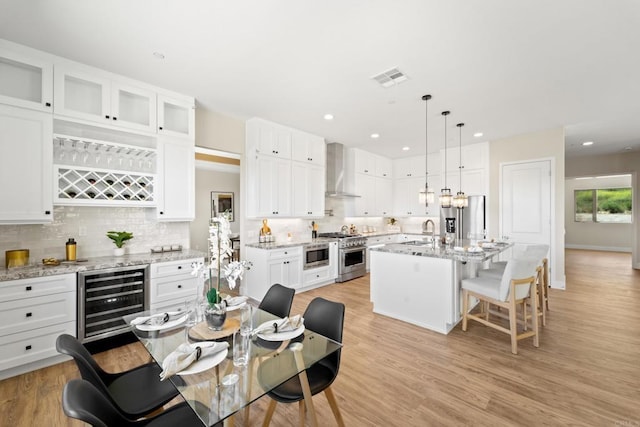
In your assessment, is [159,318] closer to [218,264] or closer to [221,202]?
[218,264]

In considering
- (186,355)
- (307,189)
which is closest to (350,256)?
(307,189)

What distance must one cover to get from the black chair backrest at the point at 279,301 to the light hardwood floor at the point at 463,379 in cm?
67

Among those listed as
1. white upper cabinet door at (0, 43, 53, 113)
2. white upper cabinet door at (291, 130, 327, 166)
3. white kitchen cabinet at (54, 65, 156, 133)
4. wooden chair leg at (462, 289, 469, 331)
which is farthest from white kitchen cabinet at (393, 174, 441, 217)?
white upper cabinet door at (0, 43, 53, 113)

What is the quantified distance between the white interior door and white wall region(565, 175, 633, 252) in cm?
583

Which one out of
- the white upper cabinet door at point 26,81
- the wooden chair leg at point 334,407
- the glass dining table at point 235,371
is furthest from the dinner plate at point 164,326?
the white upper cabinet door at point 26,81

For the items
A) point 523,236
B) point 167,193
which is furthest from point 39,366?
→ point 523,236

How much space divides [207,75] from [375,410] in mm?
3601

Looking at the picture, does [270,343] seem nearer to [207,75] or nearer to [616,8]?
[207,75]

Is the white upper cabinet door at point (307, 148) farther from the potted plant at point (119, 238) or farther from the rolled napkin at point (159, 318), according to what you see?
the rolled napkin at point (159, 318)

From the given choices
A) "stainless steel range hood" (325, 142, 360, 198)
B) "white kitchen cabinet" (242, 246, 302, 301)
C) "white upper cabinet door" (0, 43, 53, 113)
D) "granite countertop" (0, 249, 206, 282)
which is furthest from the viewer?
"stainless steel range hood" (325, 142, 360, 198)

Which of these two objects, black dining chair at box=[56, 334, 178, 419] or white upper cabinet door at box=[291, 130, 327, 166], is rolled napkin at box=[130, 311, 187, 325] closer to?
black dining chair at box=[56, 334, 178, 419]

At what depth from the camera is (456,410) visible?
6.34ft

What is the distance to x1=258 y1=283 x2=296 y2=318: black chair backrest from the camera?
2193 mm

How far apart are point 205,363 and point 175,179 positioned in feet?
9.23
